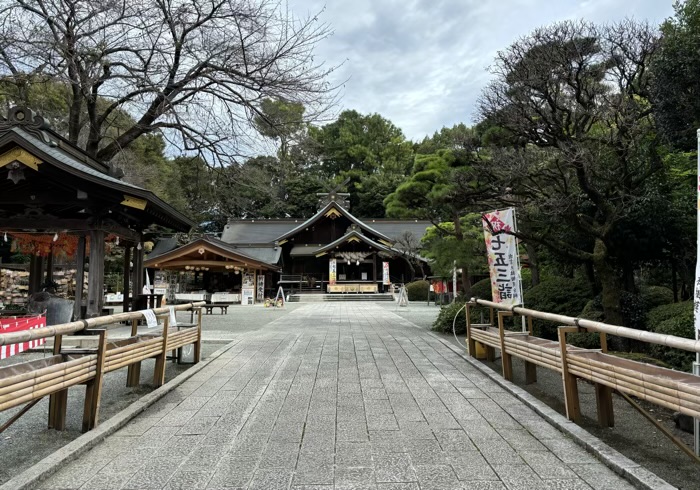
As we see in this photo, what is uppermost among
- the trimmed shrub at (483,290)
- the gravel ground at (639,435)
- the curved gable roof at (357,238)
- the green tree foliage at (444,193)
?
the curved gable roof at (357,238)

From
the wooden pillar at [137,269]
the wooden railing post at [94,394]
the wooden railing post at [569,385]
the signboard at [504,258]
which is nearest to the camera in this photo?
the wooden railing post at [94,394]

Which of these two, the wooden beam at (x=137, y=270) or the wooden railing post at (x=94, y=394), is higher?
the wooden beam at (x=137, y=270)

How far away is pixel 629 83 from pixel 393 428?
23.6 feet

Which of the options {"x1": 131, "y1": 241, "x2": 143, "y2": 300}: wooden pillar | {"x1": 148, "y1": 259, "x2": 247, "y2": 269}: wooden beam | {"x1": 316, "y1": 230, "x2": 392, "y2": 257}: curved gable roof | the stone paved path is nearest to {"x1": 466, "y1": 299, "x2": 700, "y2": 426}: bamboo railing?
the stone paved path

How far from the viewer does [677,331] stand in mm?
5918

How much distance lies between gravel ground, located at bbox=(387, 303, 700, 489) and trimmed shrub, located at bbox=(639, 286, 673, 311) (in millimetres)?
4479

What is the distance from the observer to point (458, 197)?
10.0 m

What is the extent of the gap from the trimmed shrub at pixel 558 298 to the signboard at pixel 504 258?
1.86 m

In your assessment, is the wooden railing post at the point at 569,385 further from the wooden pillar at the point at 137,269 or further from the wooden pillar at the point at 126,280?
the wooden pillar at the point at 137,269

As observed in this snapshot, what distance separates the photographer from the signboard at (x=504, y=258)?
753 cm

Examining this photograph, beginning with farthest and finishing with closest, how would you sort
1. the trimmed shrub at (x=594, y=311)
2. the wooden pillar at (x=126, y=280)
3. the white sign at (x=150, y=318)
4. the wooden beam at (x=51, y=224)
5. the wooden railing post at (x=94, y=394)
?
the wooden pillar at (x=126, y=280) < the wooden beam at (x=51, y=224) < the trimmed shrub at (x=594, y=311) < the white sign at (x=150, y=318) < the wooden railing post at (x=94, y=394)

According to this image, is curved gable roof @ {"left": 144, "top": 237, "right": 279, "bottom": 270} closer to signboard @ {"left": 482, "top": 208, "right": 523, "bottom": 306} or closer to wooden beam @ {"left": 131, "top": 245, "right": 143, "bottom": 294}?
wooden beam @ {"left": 131, "top": 245, "right": 143, "bottom": 294}

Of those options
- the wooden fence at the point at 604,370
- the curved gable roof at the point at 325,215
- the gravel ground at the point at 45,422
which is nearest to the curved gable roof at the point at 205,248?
the curved gable roof at the point at 325,215

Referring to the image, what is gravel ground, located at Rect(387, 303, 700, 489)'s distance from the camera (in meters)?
2.91
